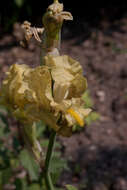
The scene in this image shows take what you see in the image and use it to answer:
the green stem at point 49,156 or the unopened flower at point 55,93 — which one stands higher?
the unopened flower at point 55,93

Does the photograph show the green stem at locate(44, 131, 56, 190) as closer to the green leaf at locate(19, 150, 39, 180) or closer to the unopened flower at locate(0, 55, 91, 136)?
the unopened flower at locate(0, 55, 91, 136)

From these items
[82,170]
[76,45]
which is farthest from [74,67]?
[76,45]

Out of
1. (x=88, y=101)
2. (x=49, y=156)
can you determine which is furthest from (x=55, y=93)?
(x=88, y=101)

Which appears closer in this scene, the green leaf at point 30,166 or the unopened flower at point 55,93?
the unopened flower at point 55,93

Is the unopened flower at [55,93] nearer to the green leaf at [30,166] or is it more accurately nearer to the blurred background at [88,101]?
the blurred background at [88,101]

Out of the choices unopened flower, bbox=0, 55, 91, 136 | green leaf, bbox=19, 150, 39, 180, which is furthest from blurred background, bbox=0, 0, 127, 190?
unopened flower, bbox=0, 55, 91, 136

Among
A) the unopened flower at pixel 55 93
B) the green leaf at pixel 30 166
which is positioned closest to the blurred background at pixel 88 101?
the green leaf at pixel 30 166
